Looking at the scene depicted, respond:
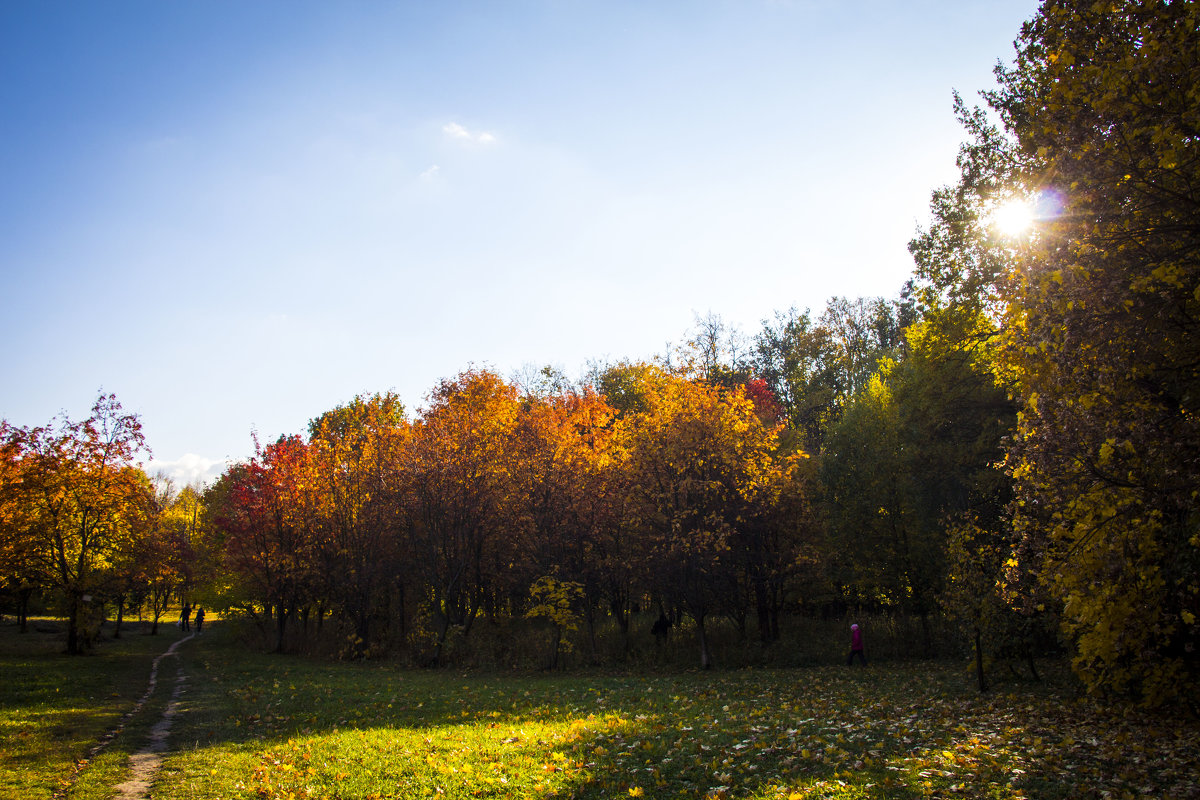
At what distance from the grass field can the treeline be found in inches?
68.9

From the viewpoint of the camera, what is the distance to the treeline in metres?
7.91

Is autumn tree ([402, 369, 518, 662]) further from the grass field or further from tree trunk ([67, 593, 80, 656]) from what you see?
tree trunk ([67, 593, 80, 656])

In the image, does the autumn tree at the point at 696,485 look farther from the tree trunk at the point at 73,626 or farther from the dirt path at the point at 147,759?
the tree trunk at the point at 73,626

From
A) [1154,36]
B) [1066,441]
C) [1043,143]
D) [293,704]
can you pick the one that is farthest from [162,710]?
[1154,36]

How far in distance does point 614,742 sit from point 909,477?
2452 cm

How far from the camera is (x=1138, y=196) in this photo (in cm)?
807

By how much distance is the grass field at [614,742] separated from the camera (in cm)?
834

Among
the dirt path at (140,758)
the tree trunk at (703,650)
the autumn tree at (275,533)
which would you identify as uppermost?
the autumn tree at (275,533)

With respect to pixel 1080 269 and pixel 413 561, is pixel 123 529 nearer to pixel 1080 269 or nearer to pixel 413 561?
pixel 413 561

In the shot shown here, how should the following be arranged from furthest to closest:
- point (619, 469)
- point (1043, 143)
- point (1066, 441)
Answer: point (619, 469)
point (1043, 143)
point (1066, 441)

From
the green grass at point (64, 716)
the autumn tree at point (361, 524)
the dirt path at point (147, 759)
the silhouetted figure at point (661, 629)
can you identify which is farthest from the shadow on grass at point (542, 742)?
the autumn tree at point (361, 524)

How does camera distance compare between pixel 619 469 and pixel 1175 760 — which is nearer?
pixel 1175 760

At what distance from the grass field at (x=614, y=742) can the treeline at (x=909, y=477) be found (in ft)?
5.74

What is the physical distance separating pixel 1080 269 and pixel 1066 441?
221cm
